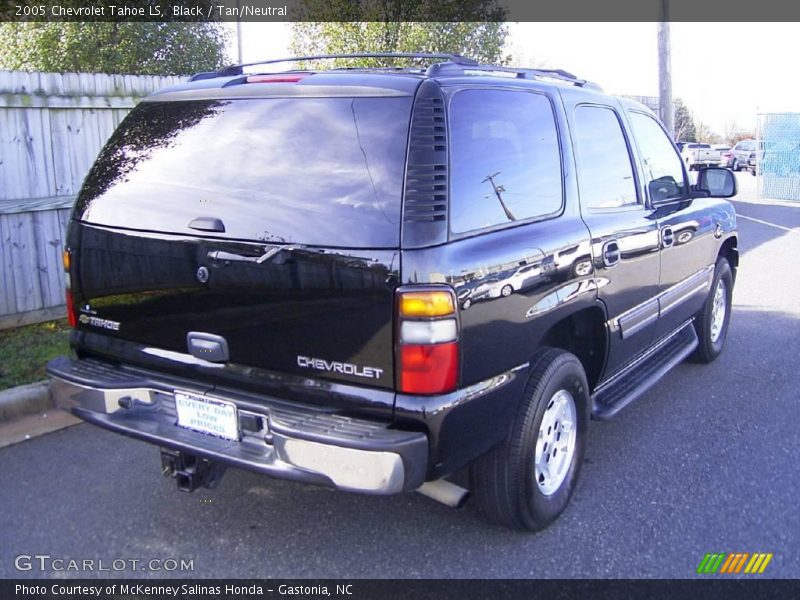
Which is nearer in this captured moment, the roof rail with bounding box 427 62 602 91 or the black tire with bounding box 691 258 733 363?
the roof rail with bounding box 427 62 602 91

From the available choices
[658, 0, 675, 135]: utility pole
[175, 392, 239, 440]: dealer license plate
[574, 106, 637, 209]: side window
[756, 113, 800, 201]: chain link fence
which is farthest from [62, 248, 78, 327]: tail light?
[756, 113, 800, 201]: chain link fence

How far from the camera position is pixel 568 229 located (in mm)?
3639

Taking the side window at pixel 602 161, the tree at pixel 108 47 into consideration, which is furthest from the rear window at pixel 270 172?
the tree at pixel 108 47

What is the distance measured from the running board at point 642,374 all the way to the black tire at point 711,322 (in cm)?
15

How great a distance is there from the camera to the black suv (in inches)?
111

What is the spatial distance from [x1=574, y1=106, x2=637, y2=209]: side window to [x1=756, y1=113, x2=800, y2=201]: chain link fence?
18.6 metres

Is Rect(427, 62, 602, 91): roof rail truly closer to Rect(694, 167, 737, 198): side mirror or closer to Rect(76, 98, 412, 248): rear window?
Rect(76, 98, 412, 248): rear window

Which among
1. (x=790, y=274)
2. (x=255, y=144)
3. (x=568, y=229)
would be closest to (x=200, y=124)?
(x=255, y=144)

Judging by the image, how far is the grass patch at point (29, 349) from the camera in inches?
212

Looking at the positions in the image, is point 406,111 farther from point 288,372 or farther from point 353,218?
point 288,372

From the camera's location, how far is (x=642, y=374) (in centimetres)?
468

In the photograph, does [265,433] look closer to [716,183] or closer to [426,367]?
[426,367]

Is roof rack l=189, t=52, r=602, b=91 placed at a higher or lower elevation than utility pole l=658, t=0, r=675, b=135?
lower

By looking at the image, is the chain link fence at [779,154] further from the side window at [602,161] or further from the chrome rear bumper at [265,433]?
the chrome rear bumper at [265,433]
